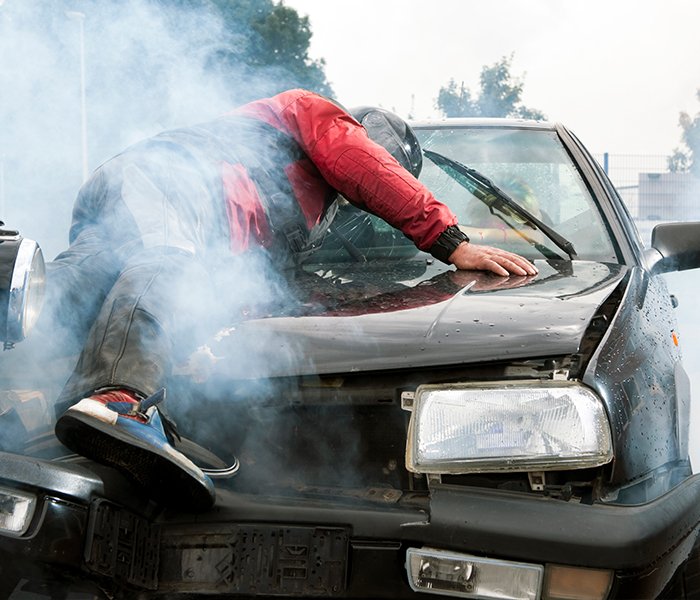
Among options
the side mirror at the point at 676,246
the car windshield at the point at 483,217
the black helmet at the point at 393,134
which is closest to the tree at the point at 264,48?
the black helmet at the point at 393,134

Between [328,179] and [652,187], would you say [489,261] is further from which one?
[652,187]

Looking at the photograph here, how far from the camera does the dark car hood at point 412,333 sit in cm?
171

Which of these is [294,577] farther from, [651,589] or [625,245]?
[625,245]

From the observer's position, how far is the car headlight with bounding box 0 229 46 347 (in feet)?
5.65

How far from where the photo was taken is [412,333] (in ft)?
5.83

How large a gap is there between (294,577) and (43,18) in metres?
3.68

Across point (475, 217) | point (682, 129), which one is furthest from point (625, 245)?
point (682, 129)

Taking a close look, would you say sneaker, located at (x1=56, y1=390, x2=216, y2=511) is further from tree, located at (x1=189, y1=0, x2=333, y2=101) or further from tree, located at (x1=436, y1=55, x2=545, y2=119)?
tree, located at (x1=436, y1=55, x2=545, y2=119)

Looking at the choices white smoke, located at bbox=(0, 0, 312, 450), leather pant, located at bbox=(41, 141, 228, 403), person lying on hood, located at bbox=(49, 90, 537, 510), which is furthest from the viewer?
white smoke, located at bbox=(0, 0, 312, 450)

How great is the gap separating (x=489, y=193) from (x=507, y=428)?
1439 millimetres

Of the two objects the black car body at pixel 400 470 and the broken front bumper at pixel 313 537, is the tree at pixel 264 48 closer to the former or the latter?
the black car body at pixel 400 470

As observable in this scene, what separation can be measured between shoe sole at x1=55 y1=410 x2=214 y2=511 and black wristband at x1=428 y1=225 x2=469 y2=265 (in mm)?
1133

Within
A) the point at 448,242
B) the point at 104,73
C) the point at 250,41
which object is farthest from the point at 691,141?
the point at 448,242

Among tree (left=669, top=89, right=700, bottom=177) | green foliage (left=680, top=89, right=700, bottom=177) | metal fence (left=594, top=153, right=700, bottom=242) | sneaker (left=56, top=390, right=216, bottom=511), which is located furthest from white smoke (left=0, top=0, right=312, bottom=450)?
green foliage (left=680, top=89, right=700, bottom=177)
